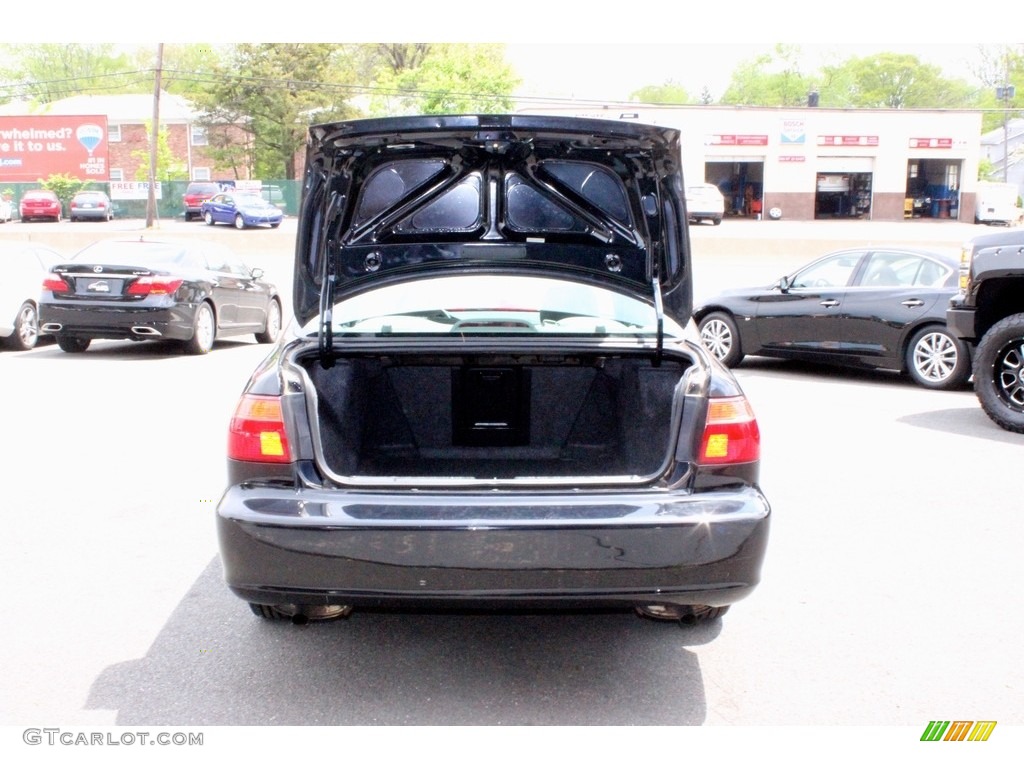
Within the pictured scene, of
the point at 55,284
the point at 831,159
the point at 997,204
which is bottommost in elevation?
the point at 55,284

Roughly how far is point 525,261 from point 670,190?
687mm

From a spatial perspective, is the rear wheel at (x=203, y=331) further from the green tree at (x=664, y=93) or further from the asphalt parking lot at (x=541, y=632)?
the green tree at (x=664, y=93)

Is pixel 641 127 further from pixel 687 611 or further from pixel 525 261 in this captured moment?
pixel 687 611

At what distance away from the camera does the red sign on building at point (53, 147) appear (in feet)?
183

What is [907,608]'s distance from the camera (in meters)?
4.45

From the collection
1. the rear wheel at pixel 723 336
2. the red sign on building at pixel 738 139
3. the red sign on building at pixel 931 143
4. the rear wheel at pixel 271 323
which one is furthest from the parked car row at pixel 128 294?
the red sign on building at pixel 931 143

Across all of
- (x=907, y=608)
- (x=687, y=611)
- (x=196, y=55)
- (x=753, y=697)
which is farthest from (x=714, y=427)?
(x=196, y=55)

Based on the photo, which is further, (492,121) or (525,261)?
(525,261)

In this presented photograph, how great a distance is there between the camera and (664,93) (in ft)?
392

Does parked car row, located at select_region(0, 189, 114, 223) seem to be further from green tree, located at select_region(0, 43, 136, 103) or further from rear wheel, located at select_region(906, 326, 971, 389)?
rear wheel, located at select_region(906, 326, 971, 389)

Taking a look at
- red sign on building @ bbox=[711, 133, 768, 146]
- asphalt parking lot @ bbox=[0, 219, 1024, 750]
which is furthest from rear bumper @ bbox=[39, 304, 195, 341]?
red sign on building @ bbox=[711, 133, 768, 146]

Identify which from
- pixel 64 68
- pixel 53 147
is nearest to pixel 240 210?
pixel 53 147

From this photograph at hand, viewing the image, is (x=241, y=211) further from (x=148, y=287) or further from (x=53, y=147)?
(x=148, y=287)

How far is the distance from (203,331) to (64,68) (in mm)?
82361
